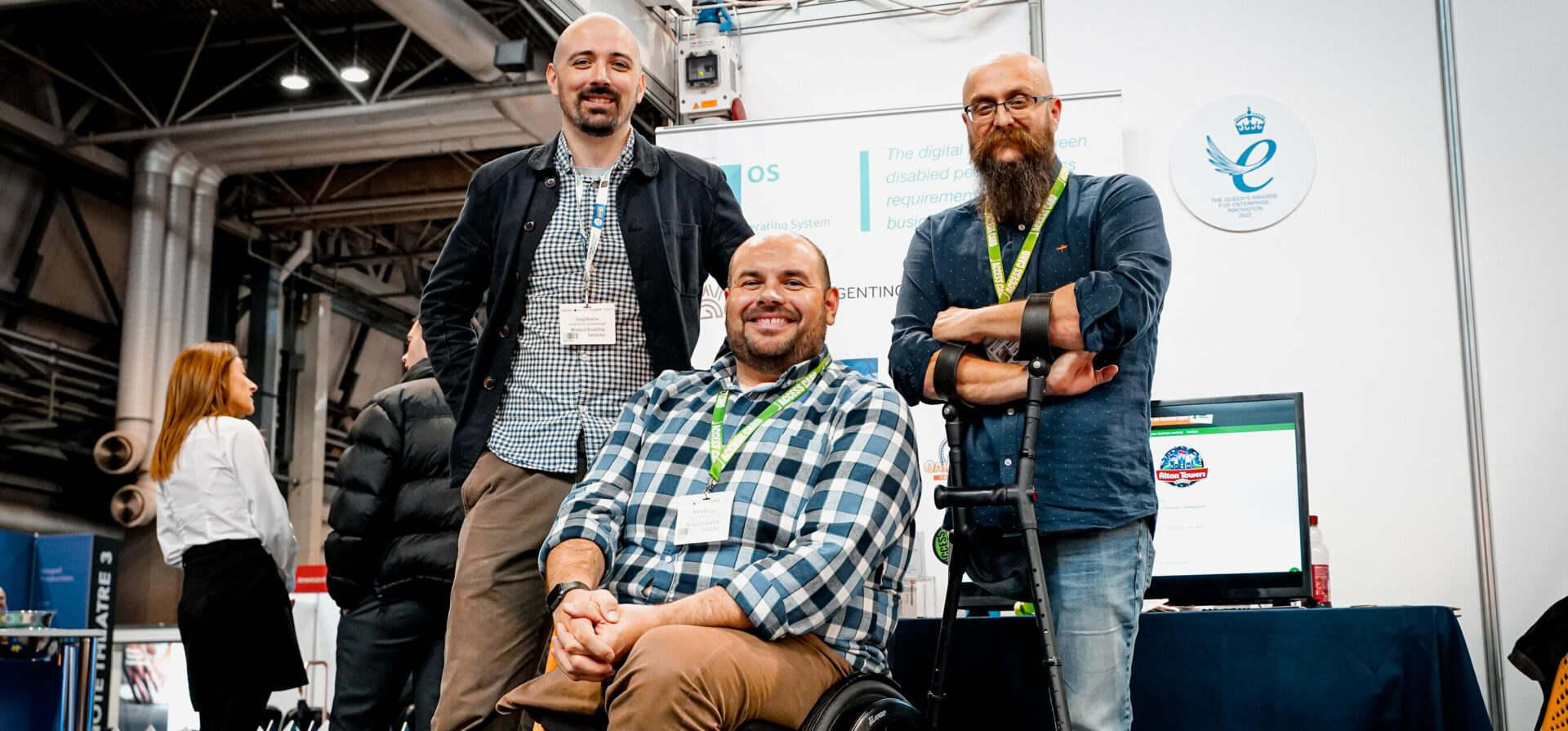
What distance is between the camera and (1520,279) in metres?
4.20

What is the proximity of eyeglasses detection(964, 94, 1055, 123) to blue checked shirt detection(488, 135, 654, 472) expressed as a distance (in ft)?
2.19

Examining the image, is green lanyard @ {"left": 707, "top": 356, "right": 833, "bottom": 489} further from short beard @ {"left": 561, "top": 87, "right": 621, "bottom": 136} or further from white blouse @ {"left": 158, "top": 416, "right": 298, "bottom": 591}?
white blouse @ {"left": 158, "top": 416, "right": 298, "bottom": 591}

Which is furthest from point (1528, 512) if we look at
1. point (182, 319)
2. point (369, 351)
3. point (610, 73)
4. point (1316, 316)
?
→ point (369, 351)

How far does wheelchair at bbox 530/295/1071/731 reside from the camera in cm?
182

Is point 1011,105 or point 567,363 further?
point 567,363

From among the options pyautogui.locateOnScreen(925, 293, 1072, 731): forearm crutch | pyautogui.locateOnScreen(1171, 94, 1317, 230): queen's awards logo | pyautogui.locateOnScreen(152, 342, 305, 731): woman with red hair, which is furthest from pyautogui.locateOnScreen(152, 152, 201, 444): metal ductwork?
pyautogui.locateOnScreen(925, 293, 1072, 731): forearm crutch

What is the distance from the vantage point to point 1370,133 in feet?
14.4

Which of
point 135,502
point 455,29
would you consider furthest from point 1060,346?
point 135,502

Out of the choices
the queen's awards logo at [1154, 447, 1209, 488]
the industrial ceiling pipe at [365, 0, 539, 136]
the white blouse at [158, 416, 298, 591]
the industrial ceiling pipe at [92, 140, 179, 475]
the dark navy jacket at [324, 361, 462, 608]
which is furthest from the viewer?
the industrial ceiling pipe at [92, 140, 179, 475]

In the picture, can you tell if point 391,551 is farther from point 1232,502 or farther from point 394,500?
point 1232,502

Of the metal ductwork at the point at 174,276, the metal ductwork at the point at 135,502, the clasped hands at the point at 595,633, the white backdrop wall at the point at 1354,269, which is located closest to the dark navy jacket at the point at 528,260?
the clasped hands at the point at 595,633

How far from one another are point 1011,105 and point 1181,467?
986 millimetres

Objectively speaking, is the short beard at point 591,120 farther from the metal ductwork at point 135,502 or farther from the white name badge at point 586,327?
the metal ductwork at point 135,502

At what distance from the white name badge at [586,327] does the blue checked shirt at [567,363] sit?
25mm
